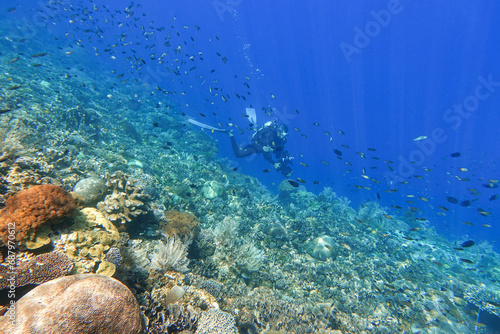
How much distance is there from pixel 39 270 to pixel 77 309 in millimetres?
→ 978

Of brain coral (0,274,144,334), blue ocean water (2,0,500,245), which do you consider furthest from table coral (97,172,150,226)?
blue ocean water (2,0,500,245)

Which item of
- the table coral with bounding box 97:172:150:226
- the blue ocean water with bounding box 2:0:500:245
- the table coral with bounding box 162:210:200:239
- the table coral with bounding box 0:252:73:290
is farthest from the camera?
the blue ocean water with bounding box 2:0:500:245

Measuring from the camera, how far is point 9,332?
1.71 m

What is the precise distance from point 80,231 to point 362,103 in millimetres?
162959

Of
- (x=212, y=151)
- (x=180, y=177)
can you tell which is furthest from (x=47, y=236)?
(x=212, y=151)

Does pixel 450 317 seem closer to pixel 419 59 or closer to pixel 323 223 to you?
pixel 323 223

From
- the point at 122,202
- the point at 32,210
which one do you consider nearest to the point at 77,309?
the point at 32,210

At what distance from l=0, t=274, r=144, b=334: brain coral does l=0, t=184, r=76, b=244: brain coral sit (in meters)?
1.21

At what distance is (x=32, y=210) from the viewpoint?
2834 millimetres

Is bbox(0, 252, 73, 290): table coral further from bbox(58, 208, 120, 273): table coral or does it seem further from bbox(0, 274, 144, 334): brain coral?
bbox(0, 274, 144, 334): brain coral

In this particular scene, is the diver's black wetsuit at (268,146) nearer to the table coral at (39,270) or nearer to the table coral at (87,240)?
the table coral at (87,240)

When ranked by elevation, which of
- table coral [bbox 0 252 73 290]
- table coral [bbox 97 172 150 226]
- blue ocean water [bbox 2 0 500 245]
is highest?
blue ocean water [bbox 2 0 500 245]

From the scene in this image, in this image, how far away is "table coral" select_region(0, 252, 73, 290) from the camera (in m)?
2.29

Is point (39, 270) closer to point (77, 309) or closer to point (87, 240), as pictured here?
point (87, 240)
